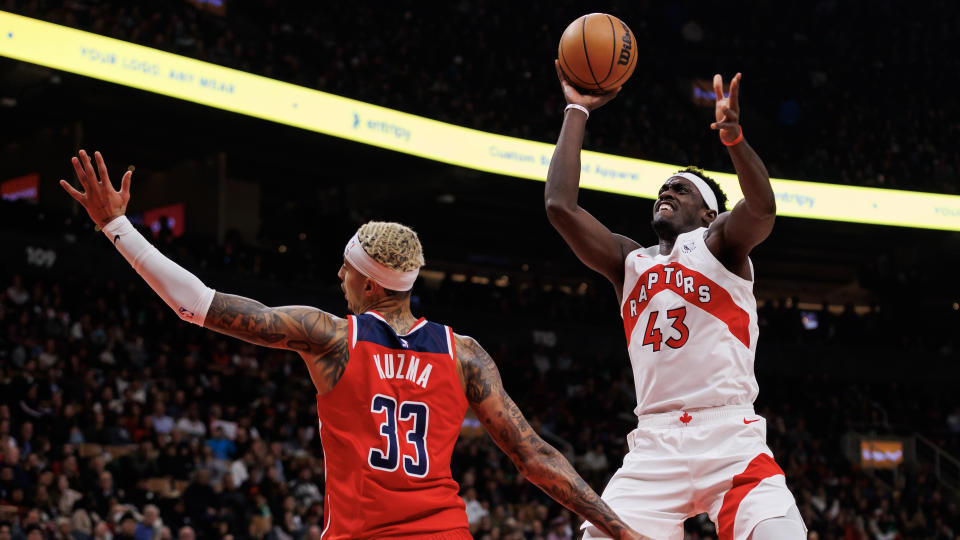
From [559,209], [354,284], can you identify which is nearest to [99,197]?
[354,284]

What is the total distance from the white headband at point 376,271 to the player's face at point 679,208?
1.71 metres

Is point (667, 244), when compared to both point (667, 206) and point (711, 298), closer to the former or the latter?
point (667, 206)

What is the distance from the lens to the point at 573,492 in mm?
3605

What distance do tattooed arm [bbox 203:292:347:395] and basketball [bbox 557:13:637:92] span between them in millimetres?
2030

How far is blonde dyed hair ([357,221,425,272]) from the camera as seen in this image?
342 cm

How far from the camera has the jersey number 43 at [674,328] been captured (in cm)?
447

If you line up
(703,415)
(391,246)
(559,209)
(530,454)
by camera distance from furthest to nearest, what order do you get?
(559,209), (703,415), (530,454), (391,246)

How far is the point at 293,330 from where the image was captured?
3348mm

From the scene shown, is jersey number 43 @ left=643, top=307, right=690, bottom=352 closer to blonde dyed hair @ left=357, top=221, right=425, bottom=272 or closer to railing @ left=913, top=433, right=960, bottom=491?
blonde dyed hair @ left=357, top=221, right=425, bottom=272

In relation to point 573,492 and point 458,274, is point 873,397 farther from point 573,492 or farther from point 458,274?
point 573,492

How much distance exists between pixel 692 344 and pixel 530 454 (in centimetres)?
113

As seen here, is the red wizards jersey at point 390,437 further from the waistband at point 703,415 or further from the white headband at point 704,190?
the white headband at point 704,190

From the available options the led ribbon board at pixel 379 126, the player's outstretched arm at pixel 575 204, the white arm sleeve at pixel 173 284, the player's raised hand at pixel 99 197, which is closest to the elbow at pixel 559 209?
the player's outstretched arm at pixel 575 204

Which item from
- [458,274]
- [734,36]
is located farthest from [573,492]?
[734,36]
